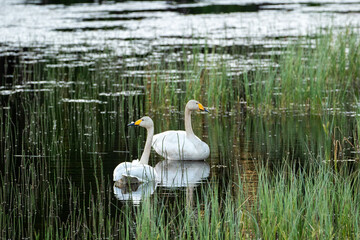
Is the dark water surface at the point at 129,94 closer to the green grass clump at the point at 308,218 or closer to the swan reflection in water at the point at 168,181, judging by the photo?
the swan reflection in water at the point at 168,181

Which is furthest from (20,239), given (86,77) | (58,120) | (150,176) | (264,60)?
(264,60)

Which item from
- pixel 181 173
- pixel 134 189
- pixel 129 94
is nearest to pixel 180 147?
pixel 181 173

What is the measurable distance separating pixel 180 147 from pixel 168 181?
4.73ft

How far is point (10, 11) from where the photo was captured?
104ft

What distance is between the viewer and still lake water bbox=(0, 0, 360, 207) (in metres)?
11.0

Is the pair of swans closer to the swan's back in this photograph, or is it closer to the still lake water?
the swan's back

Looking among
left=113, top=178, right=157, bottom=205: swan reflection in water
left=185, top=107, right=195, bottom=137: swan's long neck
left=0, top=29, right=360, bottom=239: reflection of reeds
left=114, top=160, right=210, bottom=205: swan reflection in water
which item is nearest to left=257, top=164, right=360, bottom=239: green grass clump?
left=0, top=29, right=360, bottom=239: reflection of reeds

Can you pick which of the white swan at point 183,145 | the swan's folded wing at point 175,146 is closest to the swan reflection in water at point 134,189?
the white swan at point 183,145

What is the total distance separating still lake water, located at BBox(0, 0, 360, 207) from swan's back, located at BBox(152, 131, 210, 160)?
17cm

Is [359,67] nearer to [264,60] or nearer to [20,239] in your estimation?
[264,60]

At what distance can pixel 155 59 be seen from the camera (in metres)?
19.1

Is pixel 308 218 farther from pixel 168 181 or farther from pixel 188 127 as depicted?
pixel 188 127

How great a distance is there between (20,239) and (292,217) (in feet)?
9.16

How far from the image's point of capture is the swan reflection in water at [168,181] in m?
9.02
